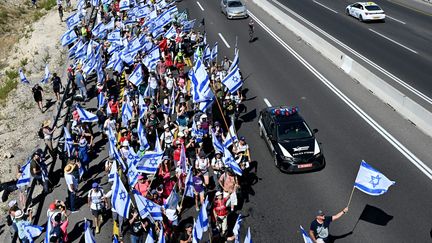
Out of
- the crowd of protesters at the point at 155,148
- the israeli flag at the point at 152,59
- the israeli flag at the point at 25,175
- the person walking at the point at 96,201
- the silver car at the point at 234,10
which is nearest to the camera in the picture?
the crowd of protesters at the point at 155,148

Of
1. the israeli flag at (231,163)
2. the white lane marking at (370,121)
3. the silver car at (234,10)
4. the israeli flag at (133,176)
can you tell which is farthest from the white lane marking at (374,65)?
the israeli flag at (133,176)

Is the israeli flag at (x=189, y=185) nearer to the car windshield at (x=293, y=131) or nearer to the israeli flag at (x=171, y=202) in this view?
the israeli flag at (x=171, y=202)

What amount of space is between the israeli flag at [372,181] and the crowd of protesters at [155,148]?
382cm

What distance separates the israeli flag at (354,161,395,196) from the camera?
1273cm

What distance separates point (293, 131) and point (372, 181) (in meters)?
5.01

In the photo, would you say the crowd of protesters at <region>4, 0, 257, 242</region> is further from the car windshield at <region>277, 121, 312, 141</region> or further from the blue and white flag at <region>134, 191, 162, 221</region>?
the car windshield at <region>277, 121, 312, 141</region>

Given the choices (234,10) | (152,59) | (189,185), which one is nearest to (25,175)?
(189,185)

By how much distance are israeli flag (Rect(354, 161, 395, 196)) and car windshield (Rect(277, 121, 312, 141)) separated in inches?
177

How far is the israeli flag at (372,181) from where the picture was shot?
12.7 meters

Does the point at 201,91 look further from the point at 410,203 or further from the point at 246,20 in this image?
the point at 246,20

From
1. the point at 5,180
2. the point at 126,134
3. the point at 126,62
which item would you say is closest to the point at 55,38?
the point at 126,62

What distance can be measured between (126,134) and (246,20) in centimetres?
2345

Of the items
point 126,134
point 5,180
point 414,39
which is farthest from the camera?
point 414,39

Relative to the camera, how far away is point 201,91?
722 inches
